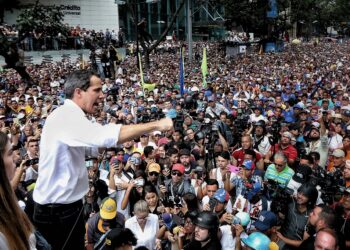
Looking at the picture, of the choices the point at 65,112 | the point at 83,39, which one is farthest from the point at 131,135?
the point at 83,39

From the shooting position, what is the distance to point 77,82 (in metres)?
2.59

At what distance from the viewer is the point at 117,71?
21.1m

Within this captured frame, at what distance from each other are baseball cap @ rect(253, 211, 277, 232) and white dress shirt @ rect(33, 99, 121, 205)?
2.65 metres

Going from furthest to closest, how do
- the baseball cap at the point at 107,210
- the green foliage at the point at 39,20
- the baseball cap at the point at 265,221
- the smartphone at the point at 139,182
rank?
the green foliage at the point at 39,20
the smartphone at the point at 139,182
the baseball cap at the point at 265,221
the baseball cap at the point at 107,210

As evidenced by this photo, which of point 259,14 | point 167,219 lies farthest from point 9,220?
point 259,14

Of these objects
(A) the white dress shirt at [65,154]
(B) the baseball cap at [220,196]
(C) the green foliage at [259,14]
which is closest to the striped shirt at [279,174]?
(B) the baseball cap at [220,196]

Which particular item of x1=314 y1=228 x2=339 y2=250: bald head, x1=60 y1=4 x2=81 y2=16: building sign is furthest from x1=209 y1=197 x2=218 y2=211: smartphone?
x1=60 y1=4 x2=81 y2=16: building sign

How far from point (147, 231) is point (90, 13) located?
99.1 feet

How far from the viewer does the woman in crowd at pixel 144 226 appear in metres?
4.88

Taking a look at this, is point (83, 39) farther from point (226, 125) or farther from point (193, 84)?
point (226, 125)

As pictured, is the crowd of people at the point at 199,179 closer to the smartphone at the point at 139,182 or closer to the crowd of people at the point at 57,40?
the smartphone at the point at 139,182

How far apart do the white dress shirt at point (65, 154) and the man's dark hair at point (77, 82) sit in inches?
2.4

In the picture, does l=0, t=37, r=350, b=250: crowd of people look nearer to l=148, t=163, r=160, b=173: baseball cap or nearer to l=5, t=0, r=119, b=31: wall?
l=148, t=163, r=160, b=173: baseball cap

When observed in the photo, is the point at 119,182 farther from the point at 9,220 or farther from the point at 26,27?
the point at 26,27
